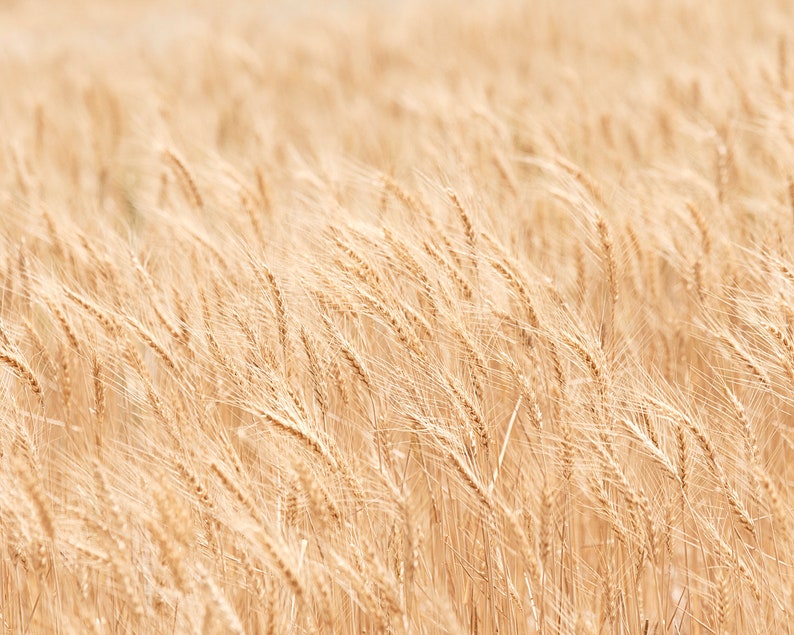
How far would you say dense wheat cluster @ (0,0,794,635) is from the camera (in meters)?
1.41

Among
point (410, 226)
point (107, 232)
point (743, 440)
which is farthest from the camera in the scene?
point (107, 232)

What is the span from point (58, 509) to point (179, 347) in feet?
1.36

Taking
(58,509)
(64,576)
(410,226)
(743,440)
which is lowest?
(64,576)

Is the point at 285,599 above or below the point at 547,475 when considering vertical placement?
below

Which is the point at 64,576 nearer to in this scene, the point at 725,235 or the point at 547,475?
the point at 547,475

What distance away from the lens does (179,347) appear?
73.0 inches

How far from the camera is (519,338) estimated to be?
6.38 feet

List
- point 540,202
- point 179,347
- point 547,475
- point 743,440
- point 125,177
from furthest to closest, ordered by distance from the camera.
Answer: point 125,177
point 540,202
point 179,347
point 743,440
point 547,475

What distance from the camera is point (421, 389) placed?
1708 millimetres

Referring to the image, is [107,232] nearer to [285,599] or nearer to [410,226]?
[410,226]

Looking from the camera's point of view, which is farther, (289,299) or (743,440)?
(289,299)

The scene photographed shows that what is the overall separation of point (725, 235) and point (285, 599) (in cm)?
154

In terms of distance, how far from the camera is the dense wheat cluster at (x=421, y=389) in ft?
4.63

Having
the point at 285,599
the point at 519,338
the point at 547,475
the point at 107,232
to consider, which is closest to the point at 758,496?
the point at 547,475
